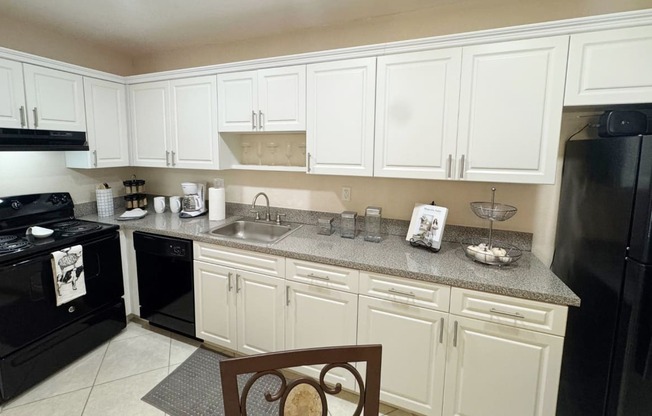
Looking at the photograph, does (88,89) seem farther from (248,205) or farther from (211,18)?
(248,205)

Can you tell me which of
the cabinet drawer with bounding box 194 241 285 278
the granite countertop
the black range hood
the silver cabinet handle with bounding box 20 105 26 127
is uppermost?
the silver cabinet handle with bounding box 20 105 26 127

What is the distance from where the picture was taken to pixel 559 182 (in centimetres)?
189

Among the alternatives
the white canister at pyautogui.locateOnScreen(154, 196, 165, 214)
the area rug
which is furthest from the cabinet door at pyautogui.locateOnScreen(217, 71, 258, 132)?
the area rug

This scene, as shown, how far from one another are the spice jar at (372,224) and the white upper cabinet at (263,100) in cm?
76

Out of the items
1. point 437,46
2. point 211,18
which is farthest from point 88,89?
point 437,46

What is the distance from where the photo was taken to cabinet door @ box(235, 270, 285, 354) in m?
2.03

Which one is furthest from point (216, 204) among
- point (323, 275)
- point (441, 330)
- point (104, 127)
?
point (441, 330)

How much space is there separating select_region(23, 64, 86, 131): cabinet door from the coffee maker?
91 centimetres

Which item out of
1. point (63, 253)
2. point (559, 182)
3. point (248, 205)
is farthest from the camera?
point (248, 205)

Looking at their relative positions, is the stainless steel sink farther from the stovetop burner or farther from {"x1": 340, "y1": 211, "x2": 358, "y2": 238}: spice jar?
the stovetop burner

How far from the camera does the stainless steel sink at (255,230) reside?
255 centimetres

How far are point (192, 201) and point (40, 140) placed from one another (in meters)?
1.09

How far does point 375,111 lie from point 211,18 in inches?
55.5

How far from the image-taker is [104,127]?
2650 millimetres
